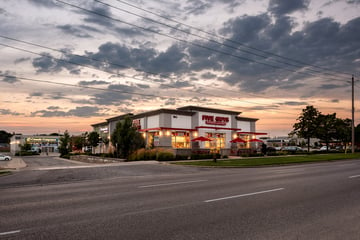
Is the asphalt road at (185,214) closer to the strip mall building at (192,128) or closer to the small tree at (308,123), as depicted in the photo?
the strip mall building at (192,128)

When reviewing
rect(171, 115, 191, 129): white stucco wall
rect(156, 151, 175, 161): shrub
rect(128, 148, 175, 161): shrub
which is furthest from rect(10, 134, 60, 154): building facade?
rect(156, 151, 175, 161): shrub

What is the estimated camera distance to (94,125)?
68938 millimetres

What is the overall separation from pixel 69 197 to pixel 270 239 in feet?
23.5

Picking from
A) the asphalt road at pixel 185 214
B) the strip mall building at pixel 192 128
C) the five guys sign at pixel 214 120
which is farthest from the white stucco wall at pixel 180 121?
the asphalt road at pixel 185 214

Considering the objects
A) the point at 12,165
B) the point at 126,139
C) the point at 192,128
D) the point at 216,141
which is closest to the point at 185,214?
the point at 126,139

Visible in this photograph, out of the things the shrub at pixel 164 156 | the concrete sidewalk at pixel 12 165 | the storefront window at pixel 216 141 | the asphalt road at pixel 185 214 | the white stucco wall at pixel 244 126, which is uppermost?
the white stucco wall at pixel 244 126

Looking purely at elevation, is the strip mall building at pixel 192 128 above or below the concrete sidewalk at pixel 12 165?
above

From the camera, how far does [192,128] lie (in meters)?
42.5

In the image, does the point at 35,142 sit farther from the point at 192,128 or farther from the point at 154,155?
the point at 154,155

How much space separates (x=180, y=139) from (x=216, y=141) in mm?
6570

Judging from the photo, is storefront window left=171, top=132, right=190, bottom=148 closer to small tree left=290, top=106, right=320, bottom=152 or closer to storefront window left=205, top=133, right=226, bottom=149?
storefront window left=205, top=133, right=226, bottom=149

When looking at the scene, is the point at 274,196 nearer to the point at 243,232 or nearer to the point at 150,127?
the point at 243,232

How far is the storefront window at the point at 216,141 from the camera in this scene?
4344cm

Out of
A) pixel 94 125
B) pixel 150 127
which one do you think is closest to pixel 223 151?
pixel 150 127
